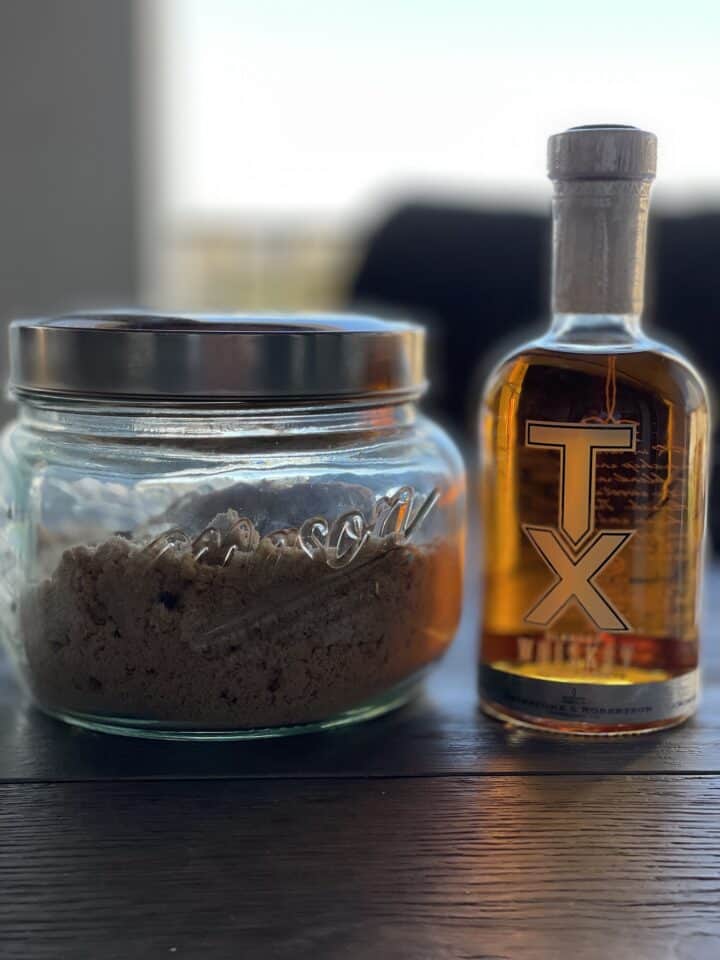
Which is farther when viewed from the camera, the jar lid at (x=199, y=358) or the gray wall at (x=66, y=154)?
the gray wall at (x=66, y=154)

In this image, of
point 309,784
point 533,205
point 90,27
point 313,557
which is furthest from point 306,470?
point 90,27

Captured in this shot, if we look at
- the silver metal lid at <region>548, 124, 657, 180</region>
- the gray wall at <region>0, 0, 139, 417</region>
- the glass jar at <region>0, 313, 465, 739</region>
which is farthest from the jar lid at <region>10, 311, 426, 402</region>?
the gray wall at <region>0, 0, 139, 417</region>

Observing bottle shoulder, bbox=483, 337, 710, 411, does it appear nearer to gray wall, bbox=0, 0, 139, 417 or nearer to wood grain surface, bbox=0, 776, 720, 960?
wood grain surface, bbox=0, 776, 720, 960

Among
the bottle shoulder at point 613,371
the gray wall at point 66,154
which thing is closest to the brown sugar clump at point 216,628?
the bottle shoulder at point 613,371

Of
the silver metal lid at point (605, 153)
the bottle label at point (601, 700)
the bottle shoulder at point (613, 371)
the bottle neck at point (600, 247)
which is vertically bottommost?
the bottle label at point (601, 700)

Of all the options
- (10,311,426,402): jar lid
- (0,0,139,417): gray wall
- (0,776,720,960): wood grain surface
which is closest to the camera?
(0,776,720,960): wood grain surface

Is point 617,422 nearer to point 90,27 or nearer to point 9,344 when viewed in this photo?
point 9,344

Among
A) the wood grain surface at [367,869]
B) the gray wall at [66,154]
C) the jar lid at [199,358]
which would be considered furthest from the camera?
the gray wall at [66,154]

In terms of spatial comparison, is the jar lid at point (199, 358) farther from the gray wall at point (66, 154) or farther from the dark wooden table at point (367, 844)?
the gray wall at point (66, 154)
